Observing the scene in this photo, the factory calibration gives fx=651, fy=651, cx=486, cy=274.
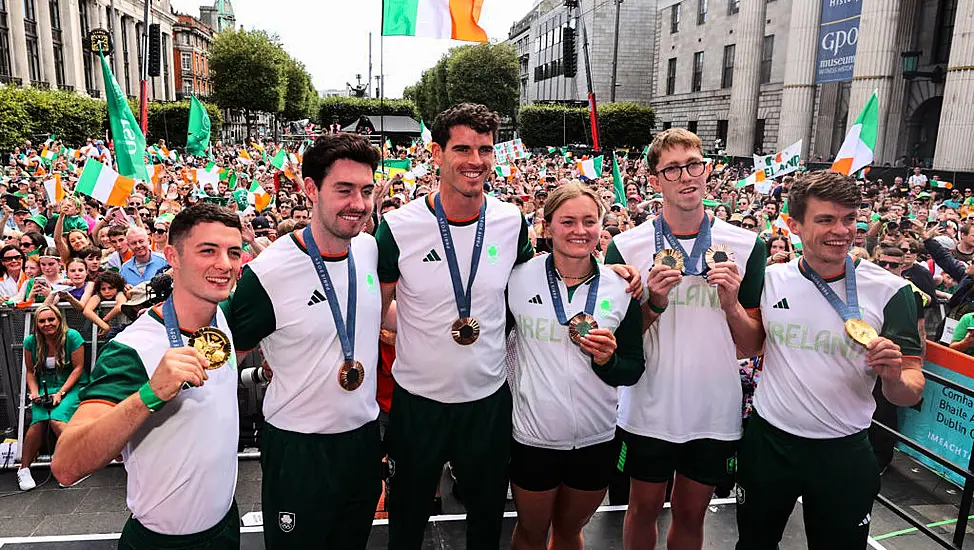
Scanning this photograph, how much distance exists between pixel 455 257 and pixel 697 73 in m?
44.0

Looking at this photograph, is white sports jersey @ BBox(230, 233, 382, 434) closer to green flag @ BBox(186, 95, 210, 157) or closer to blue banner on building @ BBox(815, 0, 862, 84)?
green flag @ BBox(186, 95, 210, 157)

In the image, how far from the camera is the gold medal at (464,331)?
3180mm

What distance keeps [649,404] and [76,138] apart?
133 feet

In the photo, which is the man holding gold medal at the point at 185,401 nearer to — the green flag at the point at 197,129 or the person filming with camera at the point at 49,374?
the person filming with camera at the point at 49,374

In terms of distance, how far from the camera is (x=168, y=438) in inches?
91.7

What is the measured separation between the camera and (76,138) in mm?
35500

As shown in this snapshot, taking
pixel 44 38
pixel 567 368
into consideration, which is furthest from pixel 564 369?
pixel 44 38

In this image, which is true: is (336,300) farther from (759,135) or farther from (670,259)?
(759,135)

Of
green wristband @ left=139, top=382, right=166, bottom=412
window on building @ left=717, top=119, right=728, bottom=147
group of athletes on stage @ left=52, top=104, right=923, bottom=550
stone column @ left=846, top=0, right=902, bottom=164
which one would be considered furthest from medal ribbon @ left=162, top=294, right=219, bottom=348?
window on building @ left=717, top=119, right=728, bottom=147

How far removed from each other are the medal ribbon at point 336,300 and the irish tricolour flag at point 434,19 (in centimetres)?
329

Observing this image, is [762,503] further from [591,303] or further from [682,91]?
[682,91]

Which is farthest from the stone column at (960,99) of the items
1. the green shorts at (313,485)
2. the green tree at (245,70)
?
the green tree at (245,70)

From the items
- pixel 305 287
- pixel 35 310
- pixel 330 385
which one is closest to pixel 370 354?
pixel 330 385

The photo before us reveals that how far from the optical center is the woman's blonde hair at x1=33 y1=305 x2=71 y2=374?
5.59 meters
